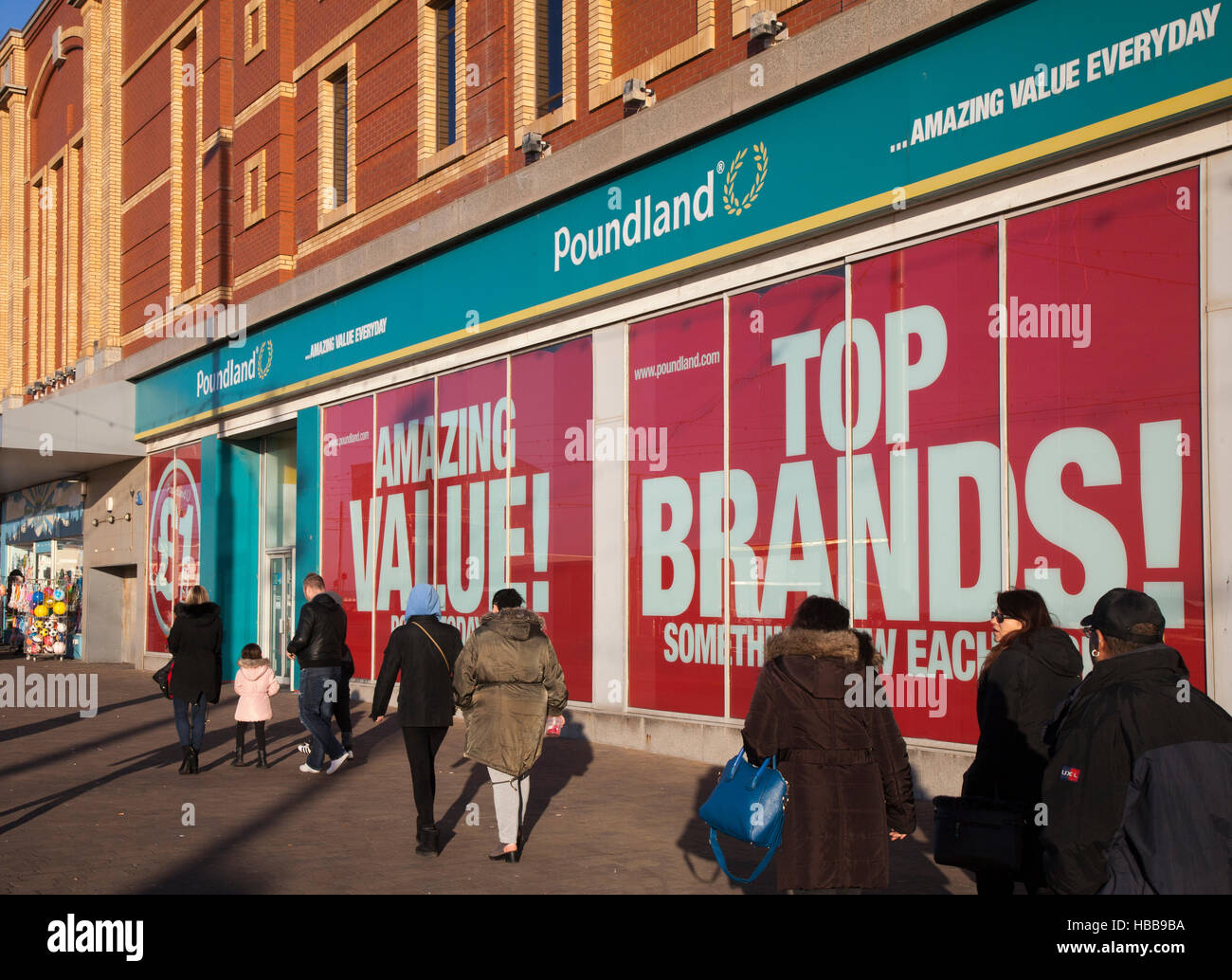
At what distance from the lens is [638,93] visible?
540 inches

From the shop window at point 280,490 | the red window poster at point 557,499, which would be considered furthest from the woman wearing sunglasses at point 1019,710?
the shop window at point 280,490

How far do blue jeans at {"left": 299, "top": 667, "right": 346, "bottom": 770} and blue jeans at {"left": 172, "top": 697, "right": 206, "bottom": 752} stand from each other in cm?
90

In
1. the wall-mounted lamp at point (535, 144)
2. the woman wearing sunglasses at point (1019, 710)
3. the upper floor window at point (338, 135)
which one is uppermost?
the upper floor window at point (338, 135)

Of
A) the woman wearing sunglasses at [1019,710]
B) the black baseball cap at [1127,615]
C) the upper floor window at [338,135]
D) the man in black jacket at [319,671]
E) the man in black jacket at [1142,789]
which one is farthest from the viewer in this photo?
the upper floor window at [338,135]

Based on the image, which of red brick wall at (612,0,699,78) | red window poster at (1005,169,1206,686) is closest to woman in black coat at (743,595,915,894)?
red window poster at (1005,169,1206,686)

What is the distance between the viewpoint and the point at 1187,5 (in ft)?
27.6

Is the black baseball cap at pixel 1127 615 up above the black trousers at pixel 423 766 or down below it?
above

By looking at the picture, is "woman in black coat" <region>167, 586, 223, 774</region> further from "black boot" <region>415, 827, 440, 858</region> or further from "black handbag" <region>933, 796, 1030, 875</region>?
"black handbag" <region>933, 796, 1030, 875</region>

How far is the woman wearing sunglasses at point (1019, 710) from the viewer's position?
5711 millimetres

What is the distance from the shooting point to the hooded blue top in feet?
28.6

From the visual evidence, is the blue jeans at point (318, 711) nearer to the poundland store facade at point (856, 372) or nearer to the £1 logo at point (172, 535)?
the poundland store facade at point (856, 372)

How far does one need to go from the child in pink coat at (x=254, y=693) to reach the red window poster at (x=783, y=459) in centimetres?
443
